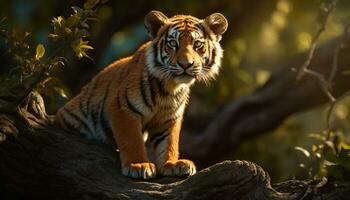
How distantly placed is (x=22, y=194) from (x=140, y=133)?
42.2 inches

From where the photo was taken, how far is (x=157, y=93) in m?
6.55

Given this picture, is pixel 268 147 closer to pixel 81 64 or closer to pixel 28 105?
pixel 81 64

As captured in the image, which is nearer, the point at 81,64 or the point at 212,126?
the point at 212,126

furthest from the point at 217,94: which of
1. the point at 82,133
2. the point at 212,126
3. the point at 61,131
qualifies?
the point at 61,131

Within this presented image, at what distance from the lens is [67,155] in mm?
5855

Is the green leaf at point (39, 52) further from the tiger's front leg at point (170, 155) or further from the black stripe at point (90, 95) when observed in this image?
the black stripe at point (90, 95)

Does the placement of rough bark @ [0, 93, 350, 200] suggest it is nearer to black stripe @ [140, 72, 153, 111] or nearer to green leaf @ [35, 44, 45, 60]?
green leaf @ [35, 44, 45, 60]

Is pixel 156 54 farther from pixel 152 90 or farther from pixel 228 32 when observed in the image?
pixel 228 32

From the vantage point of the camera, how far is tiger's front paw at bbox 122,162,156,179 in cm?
589

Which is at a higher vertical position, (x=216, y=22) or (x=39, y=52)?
(x=39, y=52)

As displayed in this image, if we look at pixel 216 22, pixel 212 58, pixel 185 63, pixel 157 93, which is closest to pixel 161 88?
pixel 157 93

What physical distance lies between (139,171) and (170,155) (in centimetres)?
57

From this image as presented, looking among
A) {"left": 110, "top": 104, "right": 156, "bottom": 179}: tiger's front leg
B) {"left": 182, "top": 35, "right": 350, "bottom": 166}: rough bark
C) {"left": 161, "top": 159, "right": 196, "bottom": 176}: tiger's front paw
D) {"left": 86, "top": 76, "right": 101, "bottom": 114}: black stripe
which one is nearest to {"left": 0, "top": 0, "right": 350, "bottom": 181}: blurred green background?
{"left": 182, "top": 35, "right": 350, "bottom": 166}: rough bark

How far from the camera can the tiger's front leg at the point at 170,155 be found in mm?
6121
